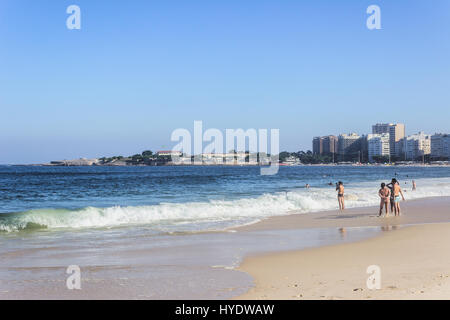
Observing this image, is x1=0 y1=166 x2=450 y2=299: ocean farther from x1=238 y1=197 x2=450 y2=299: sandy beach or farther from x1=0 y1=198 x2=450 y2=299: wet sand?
x1=238 y1=197 x2=450 y2=299: sandy beach

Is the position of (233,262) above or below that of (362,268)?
below

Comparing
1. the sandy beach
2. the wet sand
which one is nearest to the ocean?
the wet sand

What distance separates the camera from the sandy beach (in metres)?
6.69

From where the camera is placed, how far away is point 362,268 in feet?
28.1

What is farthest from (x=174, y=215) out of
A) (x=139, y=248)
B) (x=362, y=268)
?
(x=362, y=268)

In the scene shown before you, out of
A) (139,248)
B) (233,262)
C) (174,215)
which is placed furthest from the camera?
(174,215)

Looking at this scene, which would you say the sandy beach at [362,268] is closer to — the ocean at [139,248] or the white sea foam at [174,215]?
the ocean at [139,248]

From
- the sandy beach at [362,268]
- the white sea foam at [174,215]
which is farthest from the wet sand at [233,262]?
the white sea foam at [174,215]

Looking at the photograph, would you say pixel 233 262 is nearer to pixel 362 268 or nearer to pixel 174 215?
pixel 362 268

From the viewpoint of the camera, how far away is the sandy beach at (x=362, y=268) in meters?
6.69

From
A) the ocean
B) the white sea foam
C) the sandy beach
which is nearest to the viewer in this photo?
the sandy beach

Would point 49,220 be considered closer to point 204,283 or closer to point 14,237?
point 14,237
